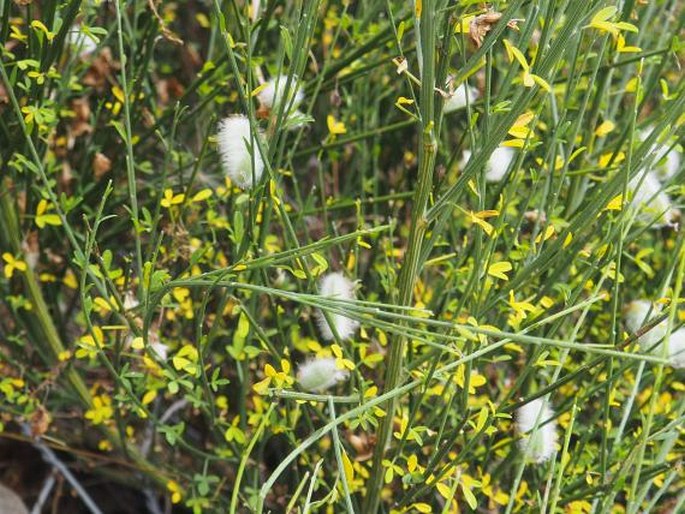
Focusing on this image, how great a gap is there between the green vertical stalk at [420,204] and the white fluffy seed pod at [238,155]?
28 centimetres

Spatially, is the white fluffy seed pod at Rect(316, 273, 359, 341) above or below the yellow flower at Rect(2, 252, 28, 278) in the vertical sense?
above

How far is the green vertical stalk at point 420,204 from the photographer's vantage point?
3.88ft

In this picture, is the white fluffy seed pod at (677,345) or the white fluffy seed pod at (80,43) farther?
the white fluffy seed pod at (80,43)

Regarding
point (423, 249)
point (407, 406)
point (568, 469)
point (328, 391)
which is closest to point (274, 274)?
point (328, 391)

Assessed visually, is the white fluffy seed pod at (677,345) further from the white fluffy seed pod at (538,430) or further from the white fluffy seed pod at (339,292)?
the white fluffy seed pod at (339,292)

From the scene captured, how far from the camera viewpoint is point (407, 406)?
174 cm

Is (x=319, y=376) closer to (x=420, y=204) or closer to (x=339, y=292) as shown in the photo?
(x=339, y=292)

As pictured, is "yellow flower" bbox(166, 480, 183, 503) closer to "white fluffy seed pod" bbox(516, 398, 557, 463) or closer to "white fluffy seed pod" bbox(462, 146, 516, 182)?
"white fluffy seed pod" bbox(516, 398, 557, 463)

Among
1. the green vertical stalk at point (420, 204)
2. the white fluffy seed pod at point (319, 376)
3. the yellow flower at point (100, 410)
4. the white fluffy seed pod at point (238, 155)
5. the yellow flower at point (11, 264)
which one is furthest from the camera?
the yellow flower at point (100, 410)


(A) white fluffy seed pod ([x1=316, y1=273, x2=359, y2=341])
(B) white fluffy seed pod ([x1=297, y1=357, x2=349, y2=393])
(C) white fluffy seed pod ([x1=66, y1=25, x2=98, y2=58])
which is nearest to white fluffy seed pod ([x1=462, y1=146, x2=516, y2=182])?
(A) white fluffy seed pod ([x1=316, y1=273, x2=359, y2=341])

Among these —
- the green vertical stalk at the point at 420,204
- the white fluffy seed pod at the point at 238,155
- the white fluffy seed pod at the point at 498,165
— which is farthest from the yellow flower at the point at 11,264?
the white fluffy seed pod at the point at 498,165

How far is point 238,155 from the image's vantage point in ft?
4.81

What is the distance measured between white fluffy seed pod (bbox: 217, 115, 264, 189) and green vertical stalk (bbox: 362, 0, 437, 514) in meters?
0.28

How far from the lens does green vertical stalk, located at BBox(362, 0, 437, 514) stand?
118 centimetres
